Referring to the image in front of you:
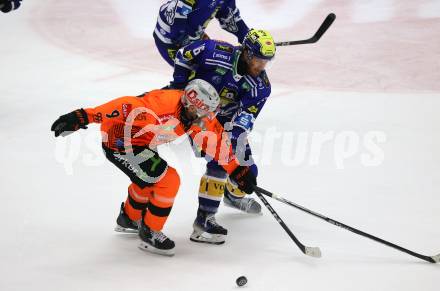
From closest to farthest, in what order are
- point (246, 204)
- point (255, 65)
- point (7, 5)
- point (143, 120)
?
point (143, 120) → point (255, 65) → point (246, 204) → point (7, 5)

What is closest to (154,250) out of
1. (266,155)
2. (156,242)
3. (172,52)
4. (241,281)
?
(156,242)

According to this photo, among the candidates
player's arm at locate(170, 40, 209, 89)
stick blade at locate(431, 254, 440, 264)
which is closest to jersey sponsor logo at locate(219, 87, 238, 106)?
player's arm at locate(170, 40, 209, 89)

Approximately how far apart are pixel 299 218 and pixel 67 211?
5.07 feet

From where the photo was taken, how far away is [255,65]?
4680 mm

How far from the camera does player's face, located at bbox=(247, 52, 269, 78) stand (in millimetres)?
4645

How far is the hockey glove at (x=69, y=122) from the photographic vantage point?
3.94 m

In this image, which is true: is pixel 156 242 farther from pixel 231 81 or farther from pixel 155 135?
pixel 231 81

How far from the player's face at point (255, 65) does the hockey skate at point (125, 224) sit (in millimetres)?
1194

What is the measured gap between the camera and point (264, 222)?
4930 mm

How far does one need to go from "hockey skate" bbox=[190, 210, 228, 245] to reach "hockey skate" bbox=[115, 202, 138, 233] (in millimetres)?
362

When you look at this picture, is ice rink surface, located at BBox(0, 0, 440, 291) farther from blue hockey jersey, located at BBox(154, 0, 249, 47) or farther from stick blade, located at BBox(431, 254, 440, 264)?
blue hockey jersey, located at BBox(154, 0, 249, 47)

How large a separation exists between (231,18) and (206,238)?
2134 mm

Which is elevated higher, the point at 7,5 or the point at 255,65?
the point at 255,65

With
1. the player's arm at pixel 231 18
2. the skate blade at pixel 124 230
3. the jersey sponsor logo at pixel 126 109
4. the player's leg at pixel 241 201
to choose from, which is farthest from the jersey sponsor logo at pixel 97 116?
the player's arm at pixel 231 18
